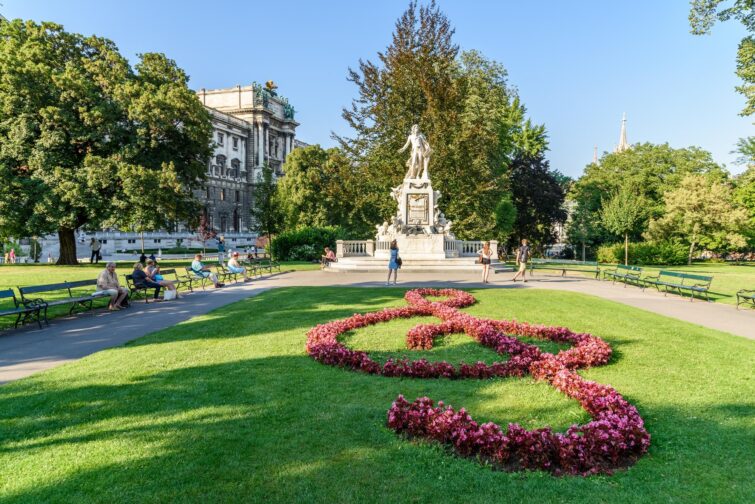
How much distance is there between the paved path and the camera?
8.52 metres

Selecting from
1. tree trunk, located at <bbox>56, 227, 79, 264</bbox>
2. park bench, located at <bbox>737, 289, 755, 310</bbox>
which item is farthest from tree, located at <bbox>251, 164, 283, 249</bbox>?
park bench, located at <bbox>737, 289, 755, 310</bbox>

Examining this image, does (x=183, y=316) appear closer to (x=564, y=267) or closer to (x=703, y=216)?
(x=564, y=267)

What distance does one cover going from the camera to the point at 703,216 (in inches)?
1687

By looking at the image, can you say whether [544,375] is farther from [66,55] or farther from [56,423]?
[66,55]

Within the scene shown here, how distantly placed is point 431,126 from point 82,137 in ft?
80.9

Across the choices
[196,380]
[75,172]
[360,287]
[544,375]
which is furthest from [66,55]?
[544,375]

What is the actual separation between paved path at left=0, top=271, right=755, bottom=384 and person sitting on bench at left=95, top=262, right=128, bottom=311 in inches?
16.5

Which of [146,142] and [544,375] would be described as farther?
[146,142]

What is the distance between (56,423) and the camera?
5.18 metres

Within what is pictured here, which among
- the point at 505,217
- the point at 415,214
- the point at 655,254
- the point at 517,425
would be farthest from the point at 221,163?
the point at 517,425

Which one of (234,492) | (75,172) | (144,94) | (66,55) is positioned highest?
(66,55)

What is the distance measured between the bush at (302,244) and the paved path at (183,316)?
639 inches

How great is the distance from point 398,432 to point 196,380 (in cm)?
317

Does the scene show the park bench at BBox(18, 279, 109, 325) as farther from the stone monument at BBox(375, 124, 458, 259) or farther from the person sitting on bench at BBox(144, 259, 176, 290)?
the stone monument at BBox(375, 124, 458, 259)
